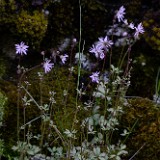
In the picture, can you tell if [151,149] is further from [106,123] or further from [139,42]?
[139,42]

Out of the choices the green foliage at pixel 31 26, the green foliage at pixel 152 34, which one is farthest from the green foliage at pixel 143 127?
the green foliage at pixel 31 26

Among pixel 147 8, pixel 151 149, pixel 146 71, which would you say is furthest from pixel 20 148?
pixel 147 8

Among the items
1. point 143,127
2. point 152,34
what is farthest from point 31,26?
point 143,127

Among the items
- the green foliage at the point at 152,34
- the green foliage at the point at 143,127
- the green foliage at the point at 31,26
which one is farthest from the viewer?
the green foliage at the point at 152,34

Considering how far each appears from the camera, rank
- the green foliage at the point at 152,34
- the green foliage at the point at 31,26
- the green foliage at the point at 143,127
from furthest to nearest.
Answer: the green foliage at the point at 152,34
the green foliage at the point at 31,26
the green foliage at the point at 143,127

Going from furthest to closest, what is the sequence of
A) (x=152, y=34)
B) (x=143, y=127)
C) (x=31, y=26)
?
(x=152, y=34) → (x=31, y=26) → (x=143, y=127)

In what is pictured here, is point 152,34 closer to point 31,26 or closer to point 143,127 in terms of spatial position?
point 143,127

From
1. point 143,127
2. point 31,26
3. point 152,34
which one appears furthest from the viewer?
point 152,34

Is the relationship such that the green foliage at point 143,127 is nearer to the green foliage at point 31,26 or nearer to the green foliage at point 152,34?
the green foliage at point 152,34
